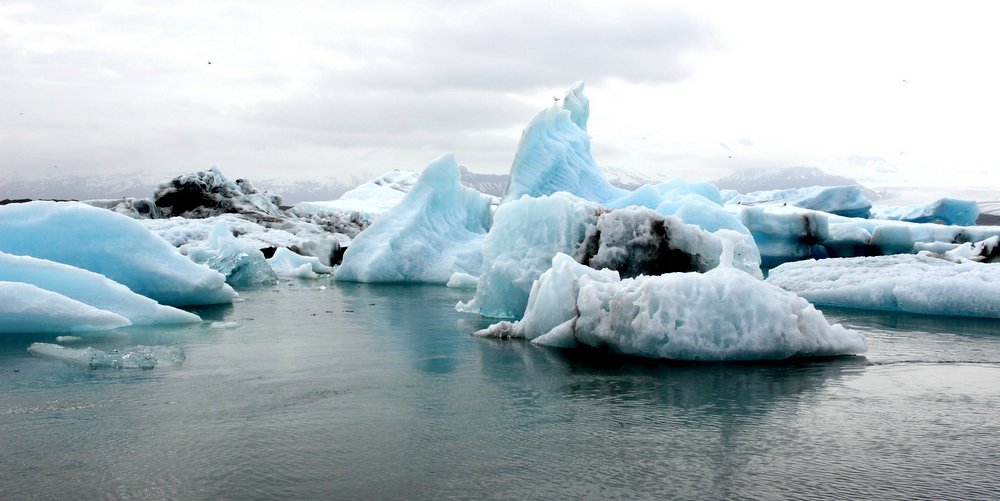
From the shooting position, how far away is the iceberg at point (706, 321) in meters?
6.12

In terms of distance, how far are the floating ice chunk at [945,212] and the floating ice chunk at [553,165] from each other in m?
A: 14.8

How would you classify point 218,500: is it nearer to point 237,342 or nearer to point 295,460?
point 295,460

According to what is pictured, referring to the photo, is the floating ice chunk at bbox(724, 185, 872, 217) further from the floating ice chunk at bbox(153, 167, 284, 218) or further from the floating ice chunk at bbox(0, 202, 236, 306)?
the floating ice chunk at bbox(0, 202, 236, 306)

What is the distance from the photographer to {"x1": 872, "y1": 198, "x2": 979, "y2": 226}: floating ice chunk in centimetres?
2694

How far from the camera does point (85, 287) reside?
8070 mm

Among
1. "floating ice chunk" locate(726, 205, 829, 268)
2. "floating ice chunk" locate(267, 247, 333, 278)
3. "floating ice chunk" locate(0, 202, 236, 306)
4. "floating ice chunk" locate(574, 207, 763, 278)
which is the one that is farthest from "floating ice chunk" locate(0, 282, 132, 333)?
"floating ice chunk" locate(726, 205, 829, 268)

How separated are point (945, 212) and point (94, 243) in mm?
26429

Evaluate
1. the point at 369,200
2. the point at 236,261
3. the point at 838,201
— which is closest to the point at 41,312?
the point at 236,261

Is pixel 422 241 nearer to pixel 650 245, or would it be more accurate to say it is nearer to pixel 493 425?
pixel 650 245

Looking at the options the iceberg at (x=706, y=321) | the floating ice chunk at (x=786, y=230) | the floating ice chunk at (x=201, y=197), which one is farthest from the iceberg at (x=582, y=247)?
the floating ice chunk at (x=201, y=197)

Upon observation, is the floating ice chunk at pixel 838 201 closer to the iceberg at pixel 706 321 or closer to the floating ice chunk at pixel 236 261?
the floating ice chunk at pixel 236 261

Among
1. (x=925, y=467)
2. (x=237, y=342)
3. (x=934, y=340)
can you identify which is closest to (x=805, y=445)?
(x=925, y=467)

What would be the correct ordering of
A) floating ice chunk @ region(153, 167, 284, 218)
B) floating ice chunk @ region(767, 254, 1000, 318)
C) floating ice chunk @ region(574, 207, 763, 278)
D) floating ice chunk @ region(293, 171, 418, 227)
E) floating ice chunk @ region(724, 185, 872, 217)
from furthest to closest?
floating ice chunk @ region(293, 171, 418, 227)
floating ice chunk @ region(724, 185, 872, 217)
floating ice chunk @ region(153, 167, 284, 218)
floating ice chunk @ region(767, 254, 1000, 318)
floating ice chunk @ region(574, 207, 763, 278)

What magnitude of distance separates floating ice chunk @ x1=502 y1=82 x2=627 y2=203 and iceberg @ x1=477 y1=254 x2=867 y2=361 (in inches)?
398
